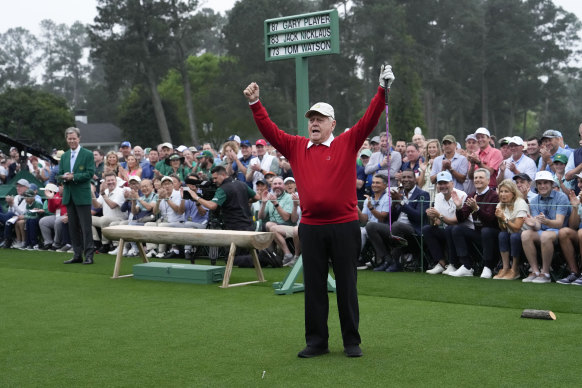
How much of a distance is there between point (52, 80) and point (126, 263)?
106m

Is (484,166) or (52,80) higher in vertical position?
(52,80)

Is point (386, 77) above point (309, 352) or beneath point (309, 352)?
above

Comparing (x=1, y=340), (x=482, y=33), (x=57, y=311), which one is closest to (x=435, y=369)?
(x=1, y=340)

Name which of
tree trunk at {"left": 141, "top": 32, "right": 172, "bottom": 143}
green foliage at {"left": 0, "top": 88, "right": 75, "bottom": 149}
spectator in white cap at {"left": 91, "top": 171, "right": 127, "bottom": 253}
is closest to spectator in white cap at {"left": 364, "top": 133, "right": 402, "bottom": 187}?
spectator in white cap at {"left": 91, "top": 171, "right": 127, "bottom": 253}

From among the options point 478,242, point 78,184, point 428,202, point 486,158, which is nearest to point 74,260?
point 78,184

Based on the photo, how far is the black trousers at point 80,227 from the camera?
1368 centimetres

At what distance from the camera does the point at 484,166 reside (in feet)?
40.2

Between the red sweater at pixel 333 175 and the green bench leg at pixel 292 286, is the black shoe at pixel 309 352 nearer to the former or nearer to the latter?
the red sweater at pixel 333 175

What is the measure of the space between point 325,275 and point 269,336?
3.71ft

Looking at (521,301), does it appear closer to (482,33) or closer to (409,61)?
(409,61)

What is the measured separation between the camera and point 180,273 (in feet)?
37.8

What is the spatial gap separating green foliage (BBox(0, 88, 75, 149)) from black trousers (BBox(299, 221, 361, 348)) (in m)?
44.8

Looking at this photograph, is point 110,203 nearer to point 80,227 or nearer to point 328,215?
point 80,227

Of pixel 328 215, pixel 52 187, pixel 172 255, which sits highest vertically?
pixel 52 187
